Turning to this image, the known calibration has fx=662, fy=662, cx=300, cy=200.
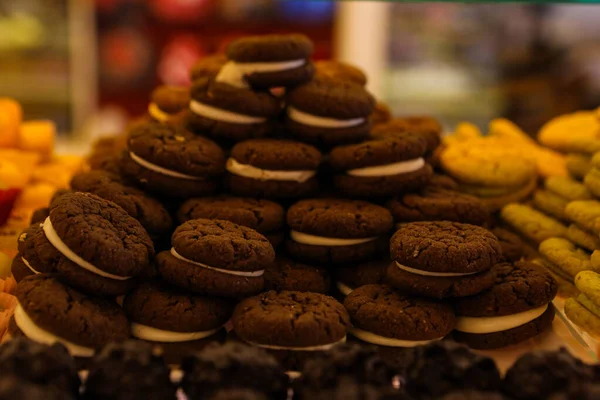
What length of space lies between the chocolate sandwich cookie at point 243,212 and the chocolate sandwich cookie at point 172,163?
1.9 inches

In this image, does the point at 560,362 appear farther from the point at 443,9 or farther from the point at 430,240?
the point at 443,9

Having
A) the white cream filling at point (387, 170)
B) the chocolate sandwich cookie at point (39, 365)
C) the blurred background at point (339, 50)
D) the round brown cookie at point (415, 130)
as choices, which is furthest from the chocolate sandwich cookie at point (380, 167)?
the blurred background at point (339, 50)

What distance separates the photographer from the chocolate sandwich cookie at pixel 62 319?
4.08ft

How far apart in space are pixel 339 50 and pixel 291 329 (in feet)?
9.73

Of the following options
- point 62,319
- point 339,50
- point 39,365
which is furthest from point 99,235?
point 339,50

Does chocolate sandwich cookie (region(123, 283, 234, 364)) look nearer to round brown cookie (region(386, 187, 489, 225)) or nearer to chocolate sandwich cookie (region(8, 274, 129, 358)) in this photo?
chocolate sandwich cookie (region(8, 274, 129, 358))

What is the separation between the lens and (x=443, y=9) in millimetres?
4145

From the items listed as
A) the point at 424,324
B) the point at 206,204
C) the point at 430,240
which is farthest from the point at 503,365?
the point at 206,204

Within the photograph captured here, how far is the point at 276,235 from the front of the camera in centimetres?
174

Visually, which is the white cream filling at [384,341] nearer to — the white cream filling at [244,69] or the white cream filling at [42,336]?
the white cream filling at [42,336]

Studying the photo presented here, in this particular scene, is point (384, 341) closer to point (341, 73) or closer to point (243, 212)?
point (243, 212)

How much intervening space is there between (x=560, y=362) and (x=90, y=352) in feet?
2.81

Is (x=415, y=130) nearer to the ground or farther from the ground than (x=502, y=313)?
farther from the ground

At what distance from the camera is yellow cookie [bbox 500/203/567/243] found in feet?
6.21
